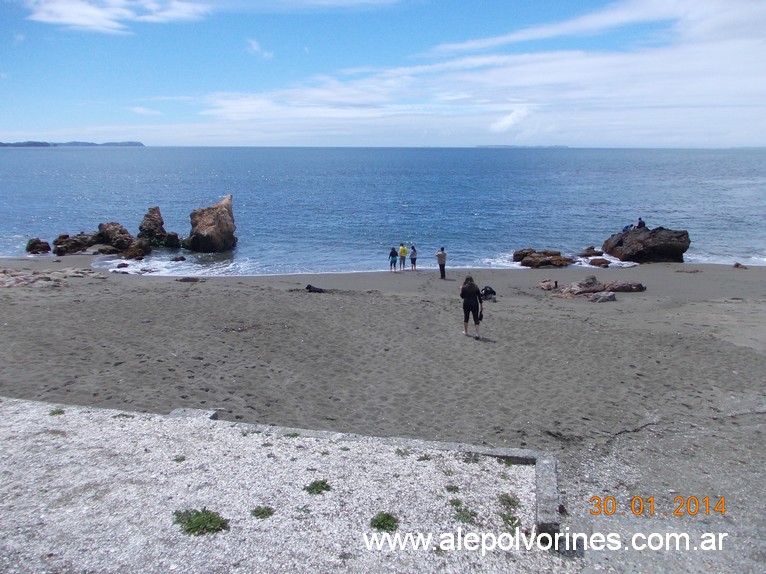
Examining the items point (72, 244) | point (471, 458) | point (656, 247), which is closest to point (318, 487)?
point (471, 458)

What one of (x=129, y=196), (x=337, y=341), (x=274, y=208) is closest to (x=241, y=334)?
(x=337, y=341)

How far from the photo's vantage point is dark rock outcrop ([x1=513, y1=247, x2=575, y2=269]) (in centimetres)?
3000

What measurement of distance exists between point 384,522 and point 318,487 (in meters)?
1.07

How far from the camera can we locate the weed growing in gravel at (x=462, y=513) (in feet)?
21.8

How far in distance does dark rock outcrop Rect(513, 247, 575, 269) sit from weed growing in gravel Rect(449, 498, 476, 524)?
954 inches

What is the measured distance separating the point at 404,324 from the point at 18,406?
32.3 ft

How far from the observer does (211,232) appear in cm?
3547

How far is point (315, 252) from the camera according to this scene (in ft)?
117

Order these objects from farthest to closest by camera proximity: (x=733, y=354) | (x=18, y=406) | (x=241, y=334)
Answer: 1. (x=241, y=334)
2. (x=733, y=354)
3. (x=18, y=406)

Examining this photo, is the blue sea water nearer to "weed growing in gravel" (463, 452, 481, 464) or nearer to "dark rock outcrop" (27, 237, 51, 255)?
"dark rock outcrop" (27, 237, 51, 255)

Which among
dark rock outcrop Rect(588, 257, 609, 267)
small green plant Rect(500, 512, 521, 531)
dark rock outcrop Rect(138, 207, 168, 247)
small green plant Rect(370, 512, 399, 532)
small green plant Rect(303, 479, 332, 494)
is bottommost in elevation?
small green plant Rect(500, 512, 521, 531)

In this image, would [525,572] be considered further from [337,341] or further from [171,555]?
[337,341]

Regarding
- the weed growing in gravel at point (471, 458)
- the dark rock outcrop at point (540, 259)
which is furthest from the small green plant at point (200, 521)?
the dark rock outcrop at point (540, 259)

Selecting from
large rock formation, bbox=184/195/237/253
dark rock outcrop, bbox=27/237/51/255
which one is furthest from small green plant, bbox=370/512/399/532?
dark rock outcrop, bbox=27/237/51/255
